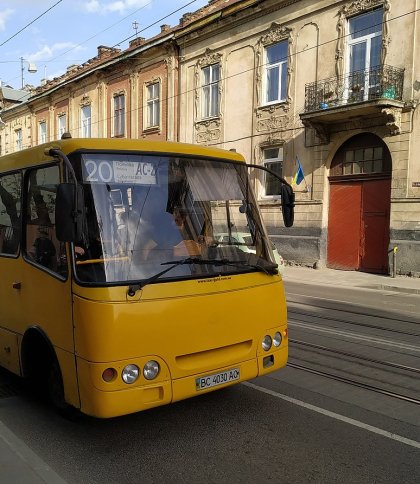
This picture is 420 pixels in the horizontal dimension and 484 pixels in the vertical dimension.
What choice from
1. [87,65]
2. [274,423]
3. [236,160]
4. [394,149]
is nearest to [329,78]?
[394,149]

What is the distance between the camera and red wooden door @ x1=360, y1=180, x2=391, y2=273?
17078 mm

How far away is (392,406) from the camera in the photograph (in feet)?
15.6

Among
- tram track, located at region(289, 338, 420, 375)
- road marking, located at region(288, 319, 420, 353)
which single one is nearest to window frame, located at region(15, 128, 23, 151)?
road marking, located at region(288, 319, 420, 353)

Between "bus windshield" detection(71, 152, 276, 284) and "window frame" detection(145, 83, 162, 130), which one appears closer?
"bus windshield" detection(71, 152, 276, 284)

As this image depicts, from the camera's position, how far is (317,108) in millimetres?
17828

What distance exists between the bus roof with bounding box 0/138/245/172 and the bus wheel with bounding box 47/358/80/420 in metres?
1.72


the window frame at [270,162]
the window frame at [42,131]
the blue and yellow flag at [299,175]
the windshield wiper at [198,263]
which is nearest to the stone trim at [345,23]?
the blue and yellow flag at [299,175]

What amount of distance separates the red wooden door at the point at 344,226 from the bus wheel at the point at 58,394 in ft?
49.3

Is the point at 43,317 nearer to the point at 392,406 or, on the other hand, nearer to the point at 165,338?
the point at 165,338

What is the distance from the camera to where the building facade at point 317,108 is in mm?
16016

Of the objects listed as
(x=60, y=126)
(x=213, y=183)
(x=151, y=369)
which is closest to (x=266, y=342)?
(x=151, y=369)

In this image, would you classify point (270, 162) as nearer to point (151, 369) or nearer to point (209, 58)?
point (209, 58)

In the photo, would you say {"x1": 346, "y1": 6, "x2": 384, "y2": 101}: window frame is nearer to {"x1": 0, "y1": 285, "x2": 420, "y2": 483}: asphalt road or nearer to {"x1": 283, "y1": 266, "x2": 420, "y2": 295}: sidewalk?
{"x1": 283, "y1": 266, "x2": 420, "y2": 295}: sidewalk

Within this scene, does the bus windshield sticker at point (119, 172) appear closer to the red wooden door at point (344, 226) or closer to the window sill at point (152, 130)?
the red wooden door at point (344, 226)
